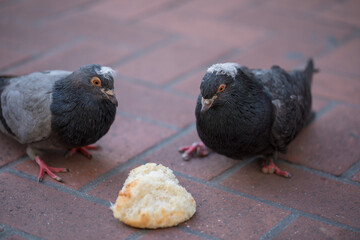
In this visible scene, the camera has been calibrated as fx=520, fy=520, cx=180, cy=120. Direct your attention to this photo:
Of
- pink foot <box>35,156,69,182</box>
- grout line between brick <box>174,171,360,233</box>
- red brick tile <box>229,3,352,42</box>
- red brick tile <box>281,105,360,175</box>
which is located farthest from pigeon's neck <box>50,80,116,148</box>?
red brick tile <box>229,3,352,42</box>

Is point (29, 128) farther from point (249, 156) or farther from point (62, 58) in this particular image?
point (62, 58)

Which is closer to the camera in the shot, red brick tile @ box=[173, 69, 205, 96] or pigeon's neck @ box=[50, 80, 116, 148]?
pigeon's neck @ box=[50, 80, 116, 148]

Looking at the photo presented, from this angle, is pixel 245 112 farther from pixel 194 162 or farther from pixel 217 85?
→ pixel 194 162

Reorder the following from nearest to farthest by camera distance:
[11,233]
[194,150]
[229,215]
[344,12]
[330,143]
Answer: [11,233] < [229,215] < [194,150] < [330,143] < [344,12]

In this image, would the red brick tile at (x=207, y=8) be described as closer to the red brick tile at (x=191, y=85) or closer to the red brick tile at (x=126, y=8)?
the red brick tile at (x=126, y=8)

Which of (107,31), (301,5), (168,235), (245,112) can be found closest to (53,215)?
(168,235)

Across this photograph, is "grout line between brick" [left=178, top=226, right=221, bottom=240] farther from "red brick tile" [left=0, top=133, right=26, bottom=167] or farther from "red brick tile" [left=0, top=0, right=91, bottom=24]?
"red brick tile" [left=0, top=0, right=91, bottom=24]
